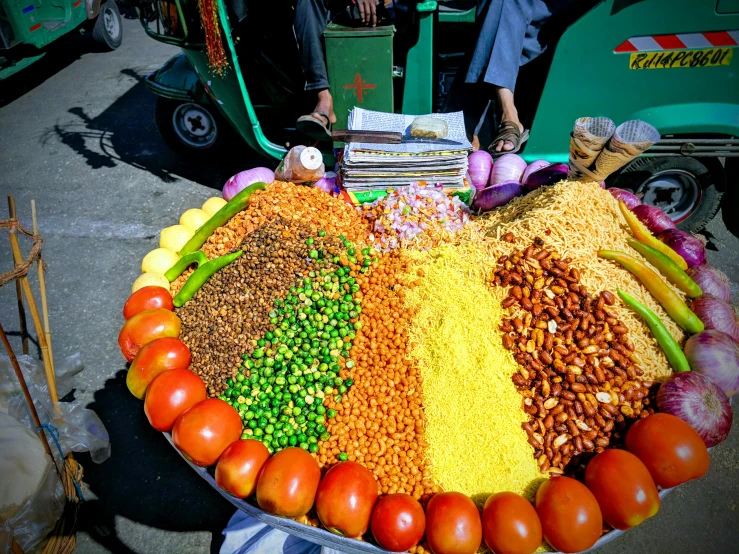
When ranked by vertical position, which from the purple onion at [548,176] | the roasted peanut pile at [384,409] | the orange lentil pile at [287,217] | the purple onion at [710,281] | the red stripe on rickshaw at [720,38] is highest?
the red stripe on rickshaw at [720,38]

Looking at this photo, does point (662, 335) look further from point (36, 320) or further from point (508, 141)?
point (36, 320)

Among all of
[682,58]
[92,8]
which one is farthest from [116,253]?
[92,8]

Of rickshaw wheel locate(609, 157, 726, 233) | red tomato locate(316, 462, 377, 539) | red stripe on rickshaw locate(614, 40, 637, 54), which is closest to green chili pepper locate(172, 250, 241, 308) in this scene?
red tomato locate(316, 462, 377, 539)

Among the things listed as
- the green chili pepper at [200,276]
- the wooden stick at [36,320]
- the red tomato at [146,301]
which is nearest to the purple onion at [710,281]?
the green chili pepper at [200,276]

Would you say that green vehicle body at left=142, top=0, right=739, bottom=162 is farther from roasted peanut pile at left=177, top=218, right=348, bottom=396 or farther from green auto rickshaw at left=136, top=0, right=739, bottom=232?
roasted peanut pile at left=177, top=218, right=348, bottom=396

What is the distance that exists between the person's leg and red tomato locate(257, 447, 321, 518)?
2.83m

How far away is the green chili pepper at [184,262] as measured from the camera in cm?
286

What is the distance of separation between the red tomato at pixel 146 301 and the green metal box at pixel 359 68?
2.35m

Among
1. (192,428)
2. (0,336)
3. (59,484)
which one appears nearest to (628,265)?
(192,428)

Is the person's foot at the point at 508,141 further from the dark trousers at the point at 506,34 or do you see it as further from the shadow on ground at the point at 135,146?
the shadow on ground at the point at 135,146

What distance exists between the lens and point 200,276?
2.70 metres

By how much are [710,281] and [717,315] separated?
29 centimetres

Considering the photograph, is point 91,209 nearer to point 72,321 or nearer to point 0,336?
point 72,321

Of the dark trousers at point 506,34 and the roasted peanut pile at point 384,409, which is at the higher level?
the dark trousers at point 506,34
